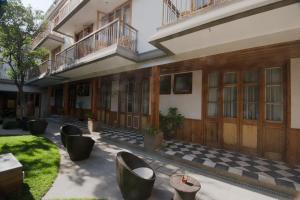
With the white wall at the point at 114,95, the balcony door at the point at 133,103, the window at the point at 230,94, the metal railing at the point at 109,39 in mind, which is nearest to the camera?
the window at the point at 230,94

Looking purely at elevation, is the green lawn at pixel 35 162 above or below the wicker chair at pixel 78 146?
below

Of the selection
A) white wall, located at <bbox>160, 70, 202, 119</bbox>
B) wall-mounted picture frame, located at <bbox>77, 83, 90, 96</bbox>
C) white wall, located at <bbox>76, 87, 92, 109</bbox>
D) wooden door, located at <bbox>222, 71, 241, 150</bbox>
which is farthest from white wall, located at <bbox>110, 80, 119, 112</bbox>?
wooden door, located at <bbox>222, 71, 241, 150</bbox>

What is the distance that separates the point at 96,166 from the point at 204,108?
4.35m

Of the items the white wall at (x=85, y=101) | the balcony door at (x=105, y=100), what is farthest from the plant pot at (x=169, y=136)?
the white wall at (x=85, y=101)

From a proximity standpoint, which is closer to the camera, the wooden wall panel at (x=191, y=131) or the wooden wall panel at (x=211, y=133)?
the wooden wall panel at (x=211, y=133)

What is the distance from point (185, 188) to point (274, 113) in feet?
14.0

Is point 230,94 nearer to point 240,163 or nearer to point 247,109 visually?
point 247,109

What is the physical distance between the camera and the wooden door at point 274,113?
204 inches

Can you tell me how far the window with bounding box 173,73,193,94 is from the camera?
23.7ft

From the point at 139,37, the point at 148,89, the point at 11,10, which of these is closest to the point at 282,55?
the point at 139,37

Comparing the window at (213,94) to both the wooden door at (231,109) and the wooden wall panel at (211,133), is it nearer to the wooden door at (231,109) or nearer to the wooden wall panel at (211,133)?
the wooden door at (231,109)

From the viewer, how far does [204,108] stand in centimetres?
676

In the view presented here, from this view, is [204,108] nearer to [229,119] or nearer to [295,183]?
[229,119]

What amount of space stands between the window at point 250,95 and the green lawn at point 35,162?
19.3 feet
